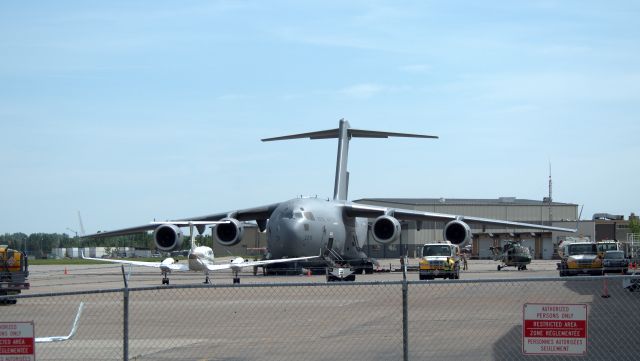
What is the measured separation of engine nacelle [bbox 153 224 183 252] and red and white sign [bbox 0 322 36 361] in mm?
34829

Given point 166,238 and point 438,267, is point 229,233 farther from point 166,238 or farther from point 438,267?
point 438,267

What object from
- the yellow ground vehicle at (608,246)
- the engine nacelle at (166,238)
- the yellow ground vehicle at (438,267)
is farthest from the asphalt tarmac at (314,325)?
the engine nacelle at (166,238)

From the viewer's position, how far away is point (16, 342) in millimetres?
10172

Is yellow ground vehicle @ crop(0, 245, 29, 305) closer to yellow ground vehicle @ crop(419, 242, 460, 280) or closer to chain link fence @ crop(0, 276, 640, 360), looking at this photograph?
chain link fence @ crop(0, 276, 640, 360)

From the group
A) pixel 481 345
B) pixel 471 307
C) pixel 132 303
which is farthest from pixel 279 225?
pixel 481 345

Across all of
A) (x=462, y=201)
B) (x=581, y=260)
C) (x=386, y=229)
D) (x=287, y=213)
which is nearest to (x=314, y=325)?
(x=581, y=260)

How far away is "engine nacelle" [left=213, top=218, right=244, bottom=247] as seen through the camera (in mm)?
45781

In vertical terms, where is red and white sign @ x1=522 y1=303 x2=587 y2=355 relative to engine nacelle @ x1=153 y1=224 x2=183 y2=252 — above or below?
above

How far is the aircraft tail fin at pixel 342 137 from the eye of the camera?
52.4 meters

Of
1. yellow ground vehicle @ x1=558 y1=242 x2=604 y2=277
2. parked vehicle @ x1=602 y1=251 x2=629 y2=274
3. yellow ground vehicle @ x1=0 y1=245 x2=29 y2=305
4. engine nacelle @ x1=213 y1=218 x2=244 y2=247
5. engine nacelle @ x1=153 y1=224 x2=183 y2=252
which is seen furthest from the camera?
engine nacelle @ x1=213 y1=218 x2=244 y2=247

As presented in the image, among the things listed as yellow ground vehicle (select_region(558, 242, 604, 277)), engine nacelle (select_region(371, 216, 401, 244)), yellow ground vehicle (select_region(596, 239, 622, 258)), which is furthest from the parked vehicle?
engine nacelle (select_region(371, 216, 401, 244))

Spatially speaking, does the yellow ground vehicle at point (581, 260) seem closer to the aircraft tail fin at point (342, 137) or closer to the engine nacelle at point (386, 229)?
the engine nacelle at point (386, 229)

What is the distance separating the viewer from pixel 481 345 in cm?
1410

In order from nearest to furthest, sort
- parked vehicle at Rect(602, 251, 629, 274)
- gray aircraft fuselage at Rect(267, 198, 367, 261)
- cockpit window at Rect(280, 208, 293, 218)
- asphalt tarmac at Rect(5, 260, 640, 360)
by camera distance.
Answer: asphalt tarmac at Rect(5, 260, 640, 360) → parked vehicle at Rect(602, 251, 629, 274) → gray aircraft fuselage at Rect(267, 198, 367, 261) → cockpit window at Rect(280, 208, 293, 218)
